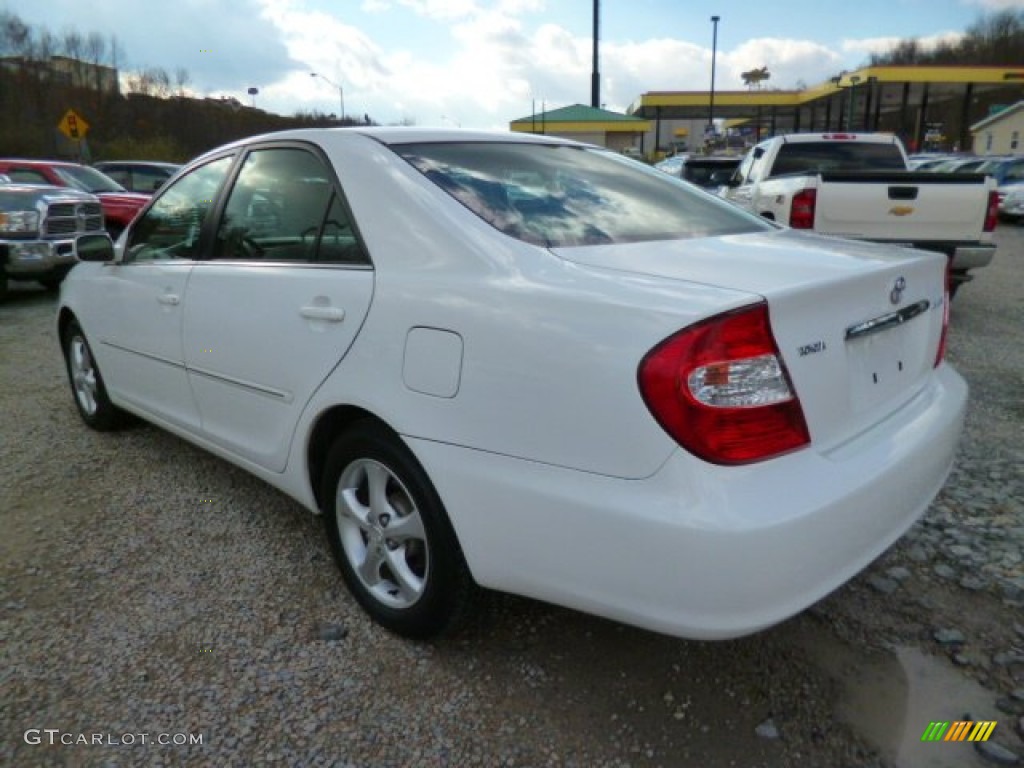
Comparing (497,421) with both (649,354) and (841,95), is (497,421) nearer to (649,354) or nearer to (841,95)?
(649,354)

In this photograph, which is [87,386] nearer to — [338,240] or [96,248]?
[96,248]

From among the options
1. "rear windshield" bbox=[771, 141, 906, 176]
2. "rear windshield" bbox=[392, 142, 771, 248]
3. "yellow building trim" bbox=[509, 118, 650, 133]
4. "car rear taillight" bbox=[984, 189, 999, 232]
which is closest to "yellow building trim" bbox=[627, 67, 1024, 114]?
"yellow building trim" bbox=[509, 118, 650, 133]

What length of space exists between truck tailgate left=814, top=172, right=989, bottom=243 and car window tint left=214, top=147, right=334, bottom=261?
5.28 metres

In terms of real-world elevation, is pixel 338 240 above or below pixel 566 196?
below

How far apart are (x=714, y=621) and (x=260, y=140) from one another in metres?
2.52

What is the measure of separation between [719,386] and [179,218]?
280cm

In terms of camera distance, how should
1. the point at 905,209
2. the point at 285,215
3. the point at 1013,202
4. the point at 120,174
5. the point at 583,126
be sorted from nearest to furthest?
1. the point at 285,215
2. the point at 905,209
3. the point at 120,174
4. the point at 1013,202
5. the point at 583,126

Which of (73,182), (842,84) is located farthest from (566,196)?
(842,84)

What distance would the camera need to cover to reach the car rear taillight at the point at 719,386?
1.69 m

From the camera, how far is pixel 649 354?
1699mm

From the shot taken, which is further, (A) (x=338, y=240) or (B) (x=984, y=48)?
(B) (x=984, y=48)

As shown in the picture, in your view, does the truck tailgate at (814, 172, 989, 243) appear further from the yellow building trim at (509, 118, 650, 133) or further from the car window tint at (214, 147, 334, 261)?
the yellow building trim at (509, 118, 650, 133)

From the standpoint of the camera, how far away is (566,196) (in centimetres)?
253

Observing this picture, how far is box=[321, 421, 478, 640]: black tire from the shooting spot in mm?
2211
